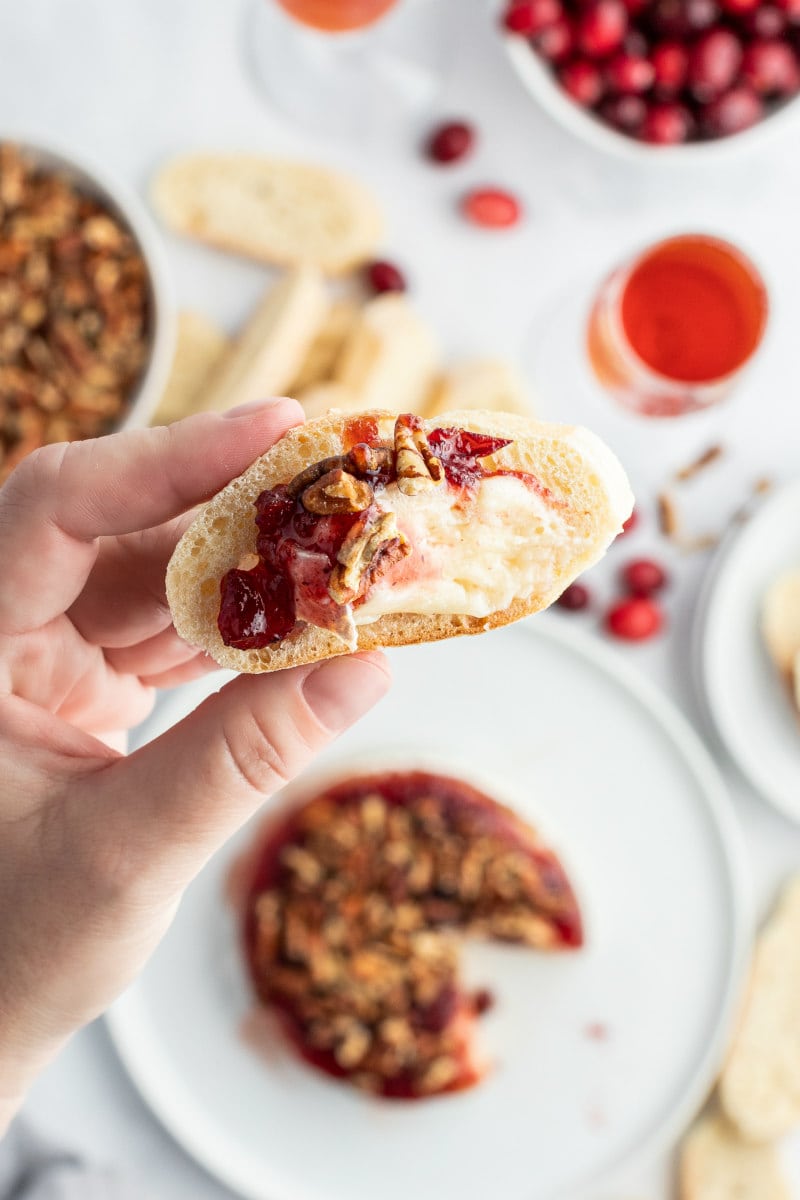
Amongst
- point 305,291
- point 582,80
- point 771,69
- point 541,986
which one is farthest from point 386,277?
point 541,986

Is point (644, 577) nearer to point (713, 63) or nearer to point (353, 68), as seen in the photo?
point (713, 63)

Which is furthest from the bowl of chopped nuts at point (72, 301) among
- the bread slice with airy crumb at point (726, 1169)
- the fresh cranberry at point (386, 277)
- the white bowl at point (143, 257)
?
the bread slice with airy crumb at point (726, 1169)

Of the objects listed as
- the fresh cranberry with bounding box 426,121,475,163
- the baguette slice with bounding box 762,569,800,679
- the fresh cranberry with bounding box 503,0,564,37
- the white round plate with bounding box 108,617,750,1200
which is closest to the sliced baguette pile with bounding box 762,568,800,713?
the baguette slice with bounding box 762,569,800,679

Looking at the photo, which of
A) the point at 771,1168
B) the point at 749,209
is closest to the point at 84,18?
the point at 749,209

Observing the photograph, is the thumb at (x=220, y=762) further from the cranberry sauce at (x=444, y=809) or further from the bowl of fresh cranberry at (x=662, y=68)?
the bowl of fresh cranberry at (x=662, y=68)

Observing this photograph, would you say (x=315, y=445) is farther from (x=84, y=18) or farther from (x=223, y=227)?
(x=84, y=18)
